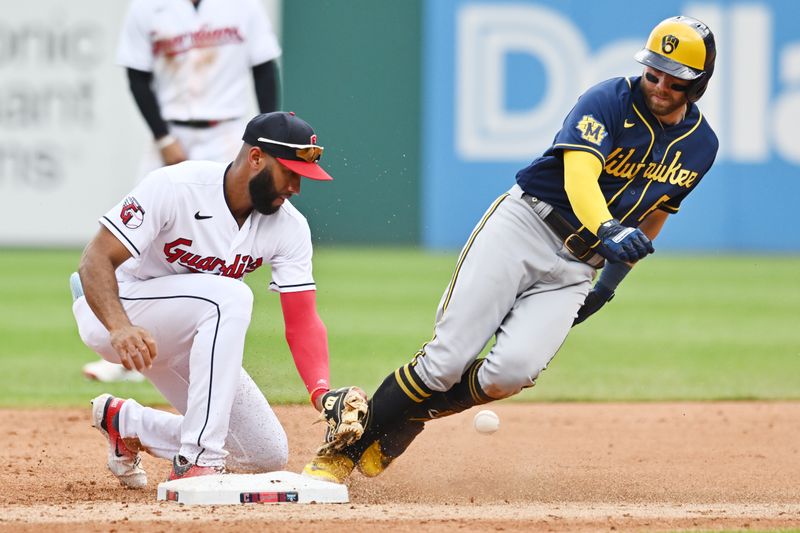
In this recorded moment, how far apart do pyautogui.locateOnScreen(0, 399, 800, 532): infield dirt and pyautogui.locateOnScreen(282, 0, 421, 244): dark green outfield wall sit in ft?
31.9

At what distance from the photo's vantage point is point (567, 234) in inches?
180

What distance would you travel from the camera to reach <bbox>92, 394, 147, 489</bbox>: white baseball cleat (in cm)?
450

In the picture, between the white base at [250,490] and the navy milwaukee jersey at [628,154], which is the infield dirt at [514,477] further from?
the navy milwaukee jersey at [628,154]

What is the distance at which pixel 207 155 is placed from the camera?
6957mm

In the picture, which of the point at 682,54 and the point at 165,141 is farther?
the point at 165,141

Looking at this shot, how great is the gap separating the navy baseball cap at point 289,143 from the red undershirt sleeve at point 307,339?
0.47 m

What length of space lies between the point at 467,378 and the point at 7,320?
6.59m

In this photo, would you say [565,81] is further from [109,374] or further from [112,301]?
[112,301]

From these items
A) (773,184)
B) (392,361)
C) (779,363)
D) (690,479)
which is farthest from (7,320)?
(773,184)

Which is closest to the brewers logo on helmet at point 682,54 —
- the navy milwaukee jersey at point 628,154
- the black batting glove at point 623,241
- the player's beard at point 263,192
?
the navy milwaukee jersey at point 628,154

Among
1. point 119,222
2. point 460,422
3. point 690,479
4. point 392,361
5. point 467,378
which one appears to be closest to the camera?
point 119,222

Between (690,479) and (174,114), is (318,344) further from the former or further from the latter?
(174,114)

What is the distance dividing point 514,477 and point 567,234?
1008 millimetres

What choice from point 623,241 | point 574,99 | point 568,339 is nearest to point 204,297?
point 623,241
